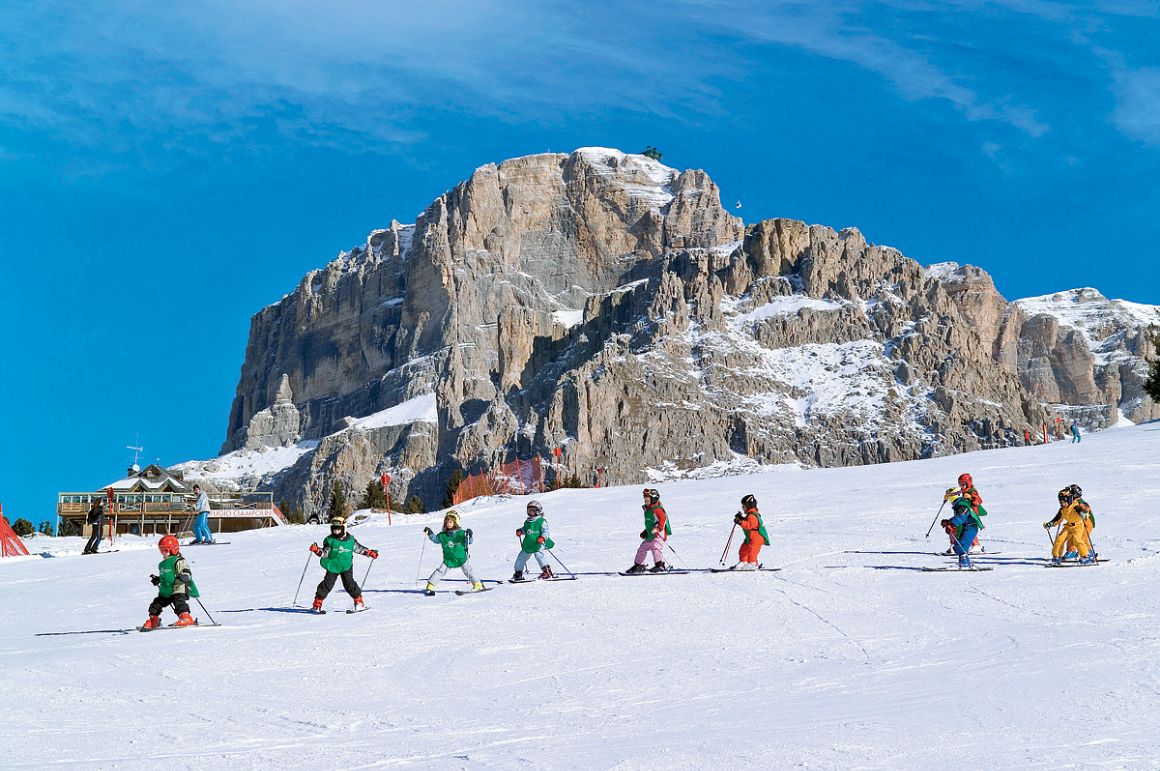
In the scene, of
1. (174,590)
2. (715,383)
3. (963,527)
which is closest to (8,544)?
(174,590)

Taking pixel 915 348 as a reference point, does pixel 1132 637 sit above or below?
below

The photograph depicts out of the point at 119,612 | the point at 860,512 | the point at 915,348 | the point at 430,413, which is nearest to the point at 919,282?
the point at 915,348

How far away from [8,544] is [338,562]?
16513mm

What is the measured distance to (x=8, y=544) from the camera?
29.4 m

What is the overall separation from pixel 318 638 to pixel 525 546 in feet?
16.4

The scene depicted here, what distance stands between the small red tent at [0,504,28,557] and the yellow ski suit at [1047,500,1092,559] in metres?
22.7

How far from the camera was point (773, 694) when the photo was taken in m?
10.1

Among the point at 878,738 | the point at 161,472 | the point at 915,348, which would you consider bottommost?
the point at 878,738

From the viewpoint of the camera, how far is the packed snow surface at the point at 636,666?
8.49 m

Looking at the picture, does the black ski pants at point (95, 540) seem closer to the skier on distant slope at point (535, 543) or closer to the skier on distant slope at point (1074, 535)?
the skier on distant slope at point (535, 543)

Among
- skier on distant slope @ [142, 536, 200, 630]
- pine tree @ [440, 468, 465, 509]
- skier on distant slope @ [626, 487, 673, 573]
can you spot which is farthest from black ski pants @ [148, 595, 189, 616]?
pine tree @ [440, 468, 465, 509]

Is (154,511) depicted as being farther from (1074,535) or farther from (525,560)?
(1074,535)

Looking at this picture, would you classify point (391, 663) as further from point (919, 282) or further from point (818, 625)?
point (919, 282)

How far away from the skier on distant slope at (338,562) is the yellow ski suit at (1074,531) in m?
9.19
